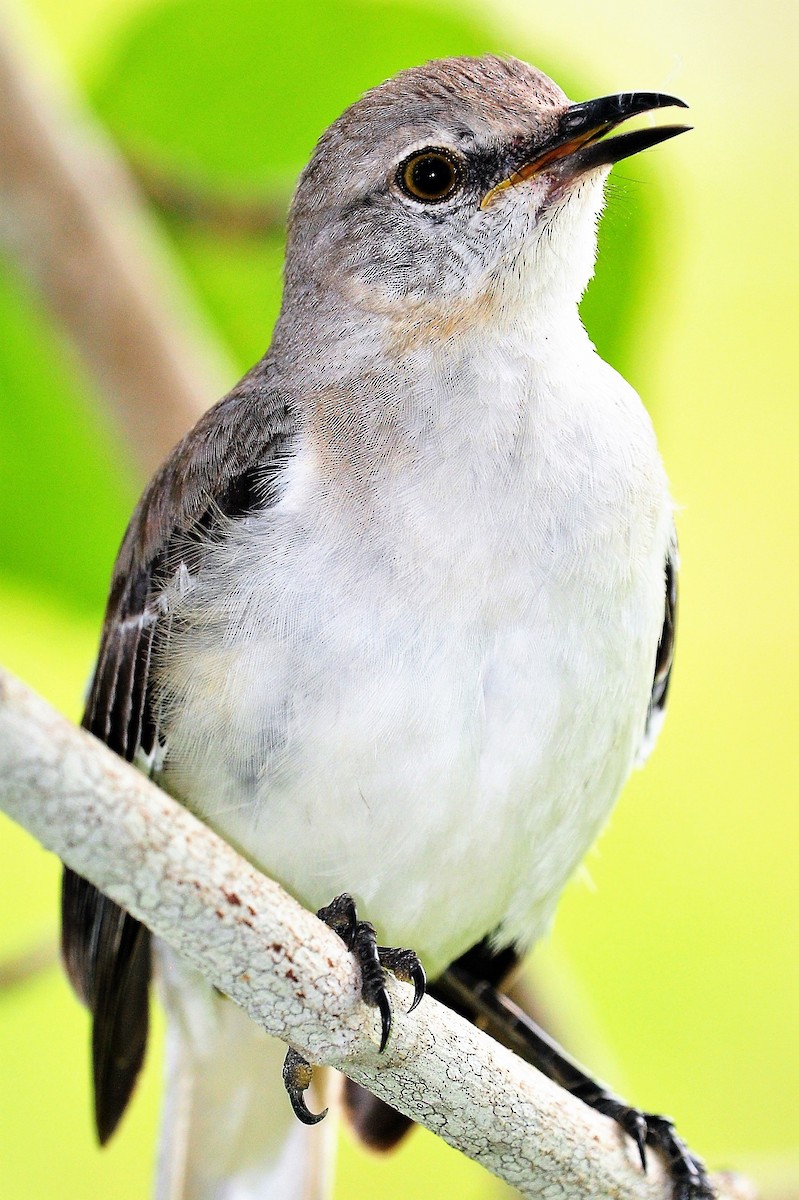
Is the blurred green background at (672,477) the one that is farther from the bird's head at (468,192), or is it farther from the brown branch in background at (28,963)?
the bird's head at (468,192)

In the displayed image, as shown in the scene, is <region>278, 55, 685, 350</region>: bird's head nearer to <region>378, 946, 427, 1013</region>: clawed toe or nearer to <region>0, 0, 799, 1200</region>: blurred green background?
<region>0, 0, 799, 1200</region>: blurred green background

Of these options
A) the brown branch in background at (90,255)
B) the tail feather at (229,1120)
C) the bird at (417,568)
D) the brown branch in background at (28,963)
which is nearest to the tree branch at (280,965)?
the bird at (417,568)

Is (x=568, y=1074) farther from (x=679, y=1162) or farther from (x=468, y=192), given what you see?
(x=468, y=192)

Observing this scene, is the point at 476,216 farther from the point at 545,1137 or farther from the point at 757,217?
the point at 757,217

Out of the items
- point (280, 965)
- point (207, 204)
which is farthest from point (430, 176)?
point (280, 965)

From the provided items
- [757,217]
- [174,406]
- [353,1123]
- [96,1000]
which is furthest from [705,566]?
[96,1000]

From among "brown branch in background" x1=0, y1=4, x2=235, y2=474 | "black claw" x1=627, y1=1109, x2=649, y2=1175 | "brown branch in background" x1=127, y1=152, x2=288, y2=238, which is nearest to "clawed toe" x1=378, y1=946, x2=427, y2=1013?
"black claw" x1=627, y1=1109, x2=649, y2=1175

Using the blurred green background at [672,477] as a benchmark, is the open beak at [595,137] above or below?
above
